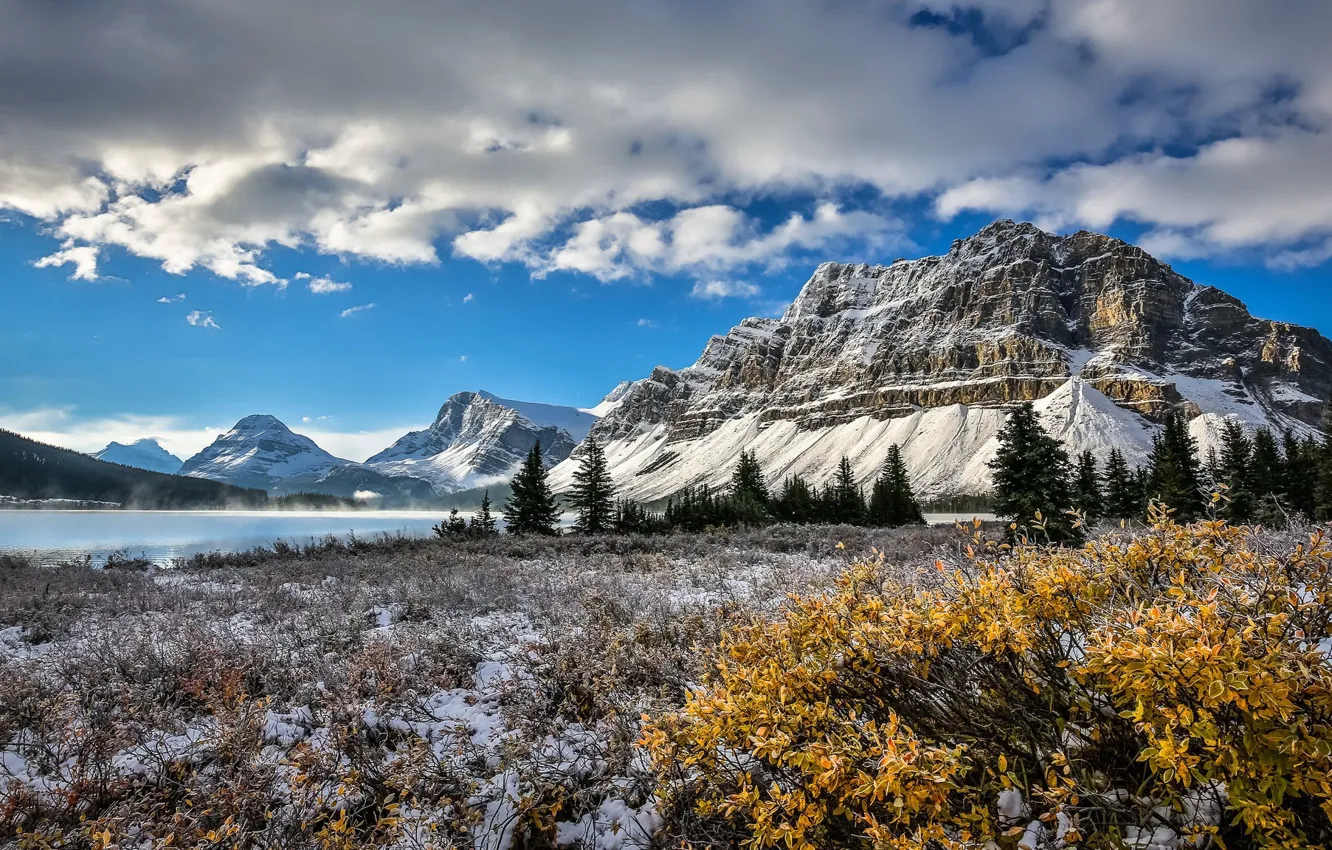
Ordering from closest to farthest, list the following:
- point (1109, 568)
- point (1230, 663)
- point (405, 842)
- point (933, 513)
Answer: point (1230, 663) → point (1109, 568) → point (405, 842) → point (933, 513)

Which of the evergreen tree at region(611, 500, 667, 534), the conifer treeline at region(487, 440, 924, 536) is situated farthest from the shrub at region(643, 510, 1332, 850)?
the evergreen tree at region(611, 500, 667, 534)

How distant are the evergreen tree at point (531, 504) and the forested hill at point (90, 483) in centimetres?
15461

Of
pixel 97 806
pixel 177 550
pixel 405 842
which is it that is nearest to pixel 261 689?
pixel 97 806

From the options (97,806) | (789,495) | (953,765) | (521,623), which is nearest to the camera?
(953,765)

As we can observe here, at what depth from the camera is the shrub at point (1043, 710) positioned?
2.27m

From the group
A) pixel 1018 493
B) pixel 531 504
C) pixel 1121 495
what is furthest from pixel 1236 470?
pixel 531 504

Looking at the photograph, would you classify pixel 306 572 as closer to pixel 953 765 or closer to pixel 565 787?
pixel 565 787

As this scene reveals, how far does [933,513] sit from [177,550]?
397 feet

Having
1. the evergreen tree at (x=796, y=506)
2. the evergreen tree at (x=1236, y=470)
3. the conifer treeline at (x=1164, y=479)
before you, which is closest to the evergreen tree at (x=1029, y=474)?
the conifer treeline at (x=1164, y=479)

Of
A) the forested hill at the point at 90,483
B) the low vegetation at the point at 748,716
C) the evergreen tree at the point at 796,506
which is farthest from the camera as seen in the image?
the forested hill at the point at 90,483

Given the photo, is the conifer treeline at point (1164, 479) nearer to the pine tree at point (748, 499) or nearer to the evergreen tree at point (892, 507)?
the evergreen tree at point (892, 507)

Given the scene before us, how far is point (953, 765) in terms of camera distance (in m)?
2.57

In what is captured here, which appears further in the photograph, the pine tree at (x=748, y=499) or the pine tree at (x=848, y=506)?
the pine tree at (x=848, y=506)

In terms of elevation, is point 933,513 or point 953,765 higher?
point 953,765
